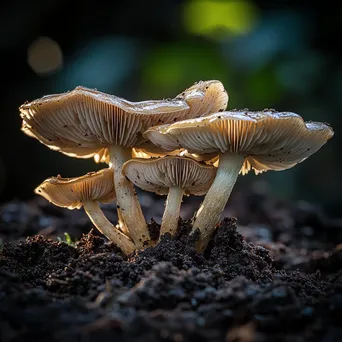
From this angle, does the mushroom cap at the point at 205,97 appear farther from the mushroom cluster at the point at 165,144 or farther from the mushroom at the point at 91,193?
the mushroom at the point at 91,193

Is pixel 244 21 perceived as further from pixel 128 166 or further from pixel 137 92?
pixel 128 166

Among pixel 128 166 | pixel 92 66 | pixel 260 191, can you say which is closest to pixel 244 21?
pixel 92 66

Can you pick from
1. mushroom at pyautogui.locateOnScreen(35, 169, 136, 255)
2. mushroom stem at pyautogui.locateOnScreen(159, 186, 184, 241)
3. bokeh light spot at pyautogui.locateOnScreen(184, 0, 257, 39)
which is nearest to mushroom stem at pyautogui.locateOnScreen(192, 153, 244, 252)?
mushroom stem at pyautogui.locateOnScreen(159, 186, 184, 241)

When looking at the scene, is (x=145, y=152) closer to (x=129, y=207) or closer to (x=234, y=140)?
(x=129, y=207)

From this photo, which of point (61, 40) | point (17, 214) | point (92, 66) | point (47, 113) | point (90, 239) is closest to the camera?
point (47, 113)

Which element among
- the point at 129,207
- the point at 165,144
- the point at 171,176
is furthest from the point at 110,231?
the point at 165,144

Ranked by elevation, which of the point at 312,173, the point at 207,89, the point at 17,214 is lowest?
the point at 17,214

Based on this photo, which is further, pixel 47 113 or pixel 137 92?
pixel 137 92
